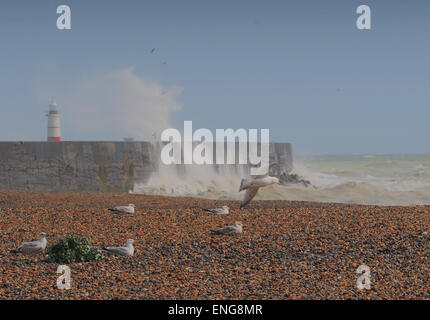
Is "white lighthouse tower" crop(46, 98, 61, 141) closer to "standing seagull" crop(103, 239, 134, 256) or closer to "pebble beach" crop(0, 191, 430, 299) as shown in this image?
"pebble beach" crop(0, 191, 430, 299)

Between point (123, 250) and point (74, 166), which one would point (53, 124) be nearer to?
point (74, 166)

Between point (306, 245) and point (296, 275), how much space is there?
174cm

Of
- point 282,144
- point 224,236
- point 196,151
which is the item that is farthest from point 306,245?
point 282,144

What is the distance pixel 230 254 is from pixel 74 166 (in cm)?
1364

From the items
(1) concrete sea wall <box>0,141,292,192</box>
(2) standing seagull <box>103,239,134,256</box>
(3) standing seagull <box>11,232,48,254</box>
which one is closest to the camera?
(2) standing seagull <box>103,239,134,256</box>

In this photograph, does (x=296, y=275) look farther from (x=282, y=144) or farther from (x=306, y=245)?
(x=282, y=144)

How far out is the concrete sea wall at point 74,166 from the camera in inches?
798

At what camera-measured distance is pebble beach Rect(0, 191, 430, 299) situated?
6.77 metres

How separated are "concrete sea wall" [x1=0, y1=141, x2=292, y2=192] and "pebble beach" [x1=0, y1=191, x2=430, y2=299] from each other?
753 cm

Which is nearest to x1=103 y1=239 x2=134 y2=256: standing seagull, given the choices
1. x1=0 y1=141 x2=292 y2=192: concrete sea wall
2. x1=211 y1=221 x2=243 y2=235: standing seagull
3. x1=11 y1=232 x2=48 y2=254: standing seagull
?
x1=11 y1=232 x2=48 y2=254: standing seagull

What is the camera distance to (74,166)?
2097 cm

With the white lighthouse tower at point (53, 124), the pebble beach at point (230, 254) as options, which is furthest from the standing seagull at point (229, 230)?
the white lighthouse tower at point (53, 124)

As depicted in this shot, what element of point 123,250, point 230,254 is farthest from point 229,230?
point 123,250

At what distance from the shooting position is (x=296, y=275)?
7.55 meters
